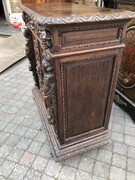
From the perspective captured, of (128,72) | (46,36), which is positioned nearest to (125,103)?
(128,72)

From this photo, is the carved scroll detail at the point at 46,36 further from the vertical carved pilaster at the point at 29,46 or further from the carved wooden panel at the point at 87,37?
the vertical carved pilaster at the point at 29,46

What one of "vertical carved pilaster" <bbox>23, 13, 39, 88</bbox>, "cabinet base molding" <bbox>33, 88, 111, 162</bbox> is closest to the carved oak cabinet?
"cabinet base molding" <bbox>33, 88, 111, 162</bbox>

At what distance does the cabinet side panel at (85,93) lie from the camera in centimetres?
119

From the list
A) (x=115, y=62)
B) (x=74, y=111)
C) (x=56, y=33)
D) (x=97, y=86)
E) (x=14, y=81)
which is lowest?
(x=14, y=81)

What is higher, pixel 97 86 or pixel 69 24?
pixel 69 24

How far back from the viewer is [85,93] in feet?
4.34

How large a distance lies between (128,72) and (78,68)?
951 mm

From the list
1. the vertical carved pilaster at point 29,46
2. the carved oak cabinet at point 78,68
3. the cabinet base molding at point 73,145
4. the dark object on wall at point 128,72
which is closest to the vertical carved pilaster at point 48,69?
the carved oak cabinet at point 78,68

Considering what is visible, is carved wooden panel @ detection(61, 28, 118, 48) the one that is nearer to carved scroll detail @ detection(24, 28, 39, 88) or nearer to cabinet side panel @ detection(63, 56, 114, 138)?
cabinet side panel @ detection(63, 56, 114, 138)

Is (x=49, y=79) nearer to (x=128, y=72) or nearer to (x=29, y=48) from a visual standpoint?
(x=29, y=48)

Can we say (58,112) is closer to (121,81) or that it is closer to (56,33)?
(56,33)

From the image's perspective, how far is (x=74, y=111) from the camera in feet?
4.53

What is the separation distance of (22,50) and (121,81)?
278cm

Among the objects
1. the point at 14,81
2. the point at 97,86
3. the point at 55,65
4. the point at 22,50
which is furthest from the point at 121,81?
the point at 22,50
